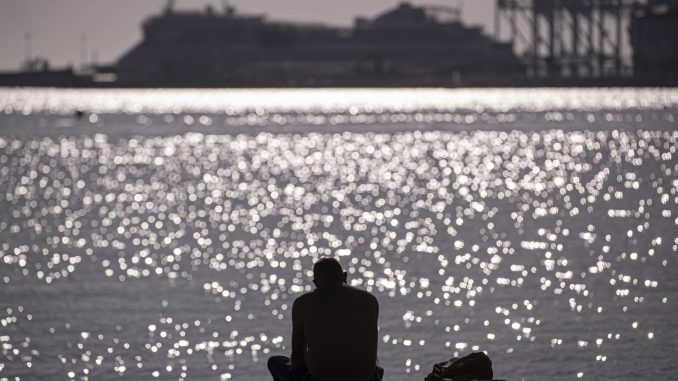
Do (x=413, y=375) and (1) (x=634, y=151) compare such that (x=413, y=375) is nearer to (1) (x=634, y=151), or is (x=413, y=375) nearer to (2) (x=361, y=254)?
(2) (x=361, y=254)

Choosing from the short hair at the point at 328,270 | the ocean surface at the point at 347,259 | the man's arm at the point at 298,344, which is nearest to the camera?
the short hair at the point at 328,270

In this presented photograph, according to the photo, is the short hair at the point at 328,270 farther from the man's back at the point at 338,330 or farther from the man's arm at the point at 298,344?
the man's arm at the point at 298,344

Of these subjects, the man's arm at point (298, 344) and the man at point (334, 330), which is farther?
the man's arm at point (298, 344)

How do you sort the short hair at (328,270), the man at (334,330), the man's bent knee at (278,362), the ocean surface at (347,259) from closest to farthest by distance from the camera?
the short hair at (328,270)
the man at (334,330)
the man's bent knee at (278,362)
the ocean surface at (347,259)

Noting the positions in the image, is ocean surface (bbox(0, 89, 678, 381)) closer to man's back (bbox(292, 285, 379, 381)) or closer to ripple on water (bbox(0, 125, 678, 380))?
ripple on water (bbox(0, 125, 678, 380))

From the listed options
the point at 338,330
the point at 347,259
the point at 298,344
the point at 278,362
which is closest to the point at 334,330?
the point at 338,330

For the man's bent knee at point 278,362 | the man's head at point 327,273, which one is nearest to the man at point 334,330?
the man's head at point 327,273

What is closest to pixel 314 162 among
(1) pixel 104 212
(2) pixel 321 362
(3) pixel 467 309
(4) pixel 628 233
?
(1) pixel 104 212

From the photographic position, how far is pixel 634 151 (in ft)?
267

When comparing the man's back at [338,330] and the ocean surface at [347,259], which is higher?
the man's back at [338,330]

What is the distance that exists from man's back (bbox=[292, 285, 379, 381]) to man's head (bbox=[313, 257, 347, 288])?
60mm

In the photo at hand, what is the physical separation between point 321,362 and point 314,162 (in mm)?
67802

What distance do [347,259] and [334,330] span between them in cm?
1997

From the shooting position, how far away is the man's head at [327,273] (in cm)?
1333
